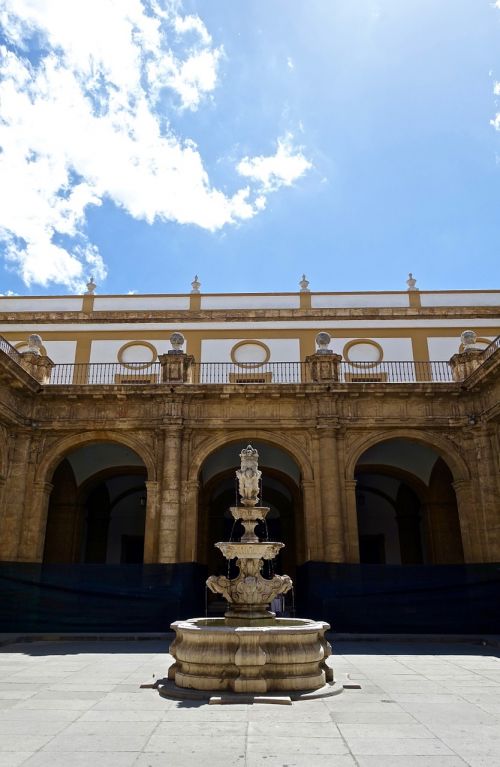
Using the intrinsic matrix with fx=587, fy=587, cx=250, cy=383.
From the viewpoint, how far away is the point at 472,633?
40.8 ft

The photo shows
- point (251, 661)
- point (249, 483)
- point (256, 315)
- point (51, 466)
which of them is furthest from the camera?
point (256, 315)

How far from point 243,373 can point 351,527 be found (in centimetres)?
728

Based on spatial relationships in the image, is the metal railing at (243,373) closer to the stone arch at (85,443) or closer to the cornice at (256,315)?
the cornice at (256,315)

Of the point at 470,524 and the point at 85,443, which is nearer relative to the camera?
the point at 470,524

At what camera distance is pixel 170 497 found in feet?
47.8

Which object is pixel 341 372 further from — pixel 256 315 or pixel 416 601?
pixel 416 601

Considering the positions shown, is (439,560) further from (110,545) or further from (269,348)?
(110,545)

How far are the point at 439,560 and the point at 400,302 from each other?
9250 mm

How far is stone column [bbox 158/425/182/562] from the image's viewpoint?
14.2 metres

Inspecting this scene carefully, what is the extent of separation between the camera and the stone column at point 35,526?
574 inches

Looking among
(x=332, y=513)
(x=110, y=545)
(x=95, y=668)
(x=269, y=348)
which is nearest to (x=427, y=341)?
(x=269, y=348)

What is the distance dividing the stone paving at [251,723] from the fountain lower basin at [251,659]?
433 mm

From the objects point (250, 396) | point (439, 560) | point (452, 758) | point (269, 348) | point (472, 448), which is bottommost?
point (452, 758)

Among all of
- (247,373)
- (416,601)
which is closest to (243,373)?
(247,373)
